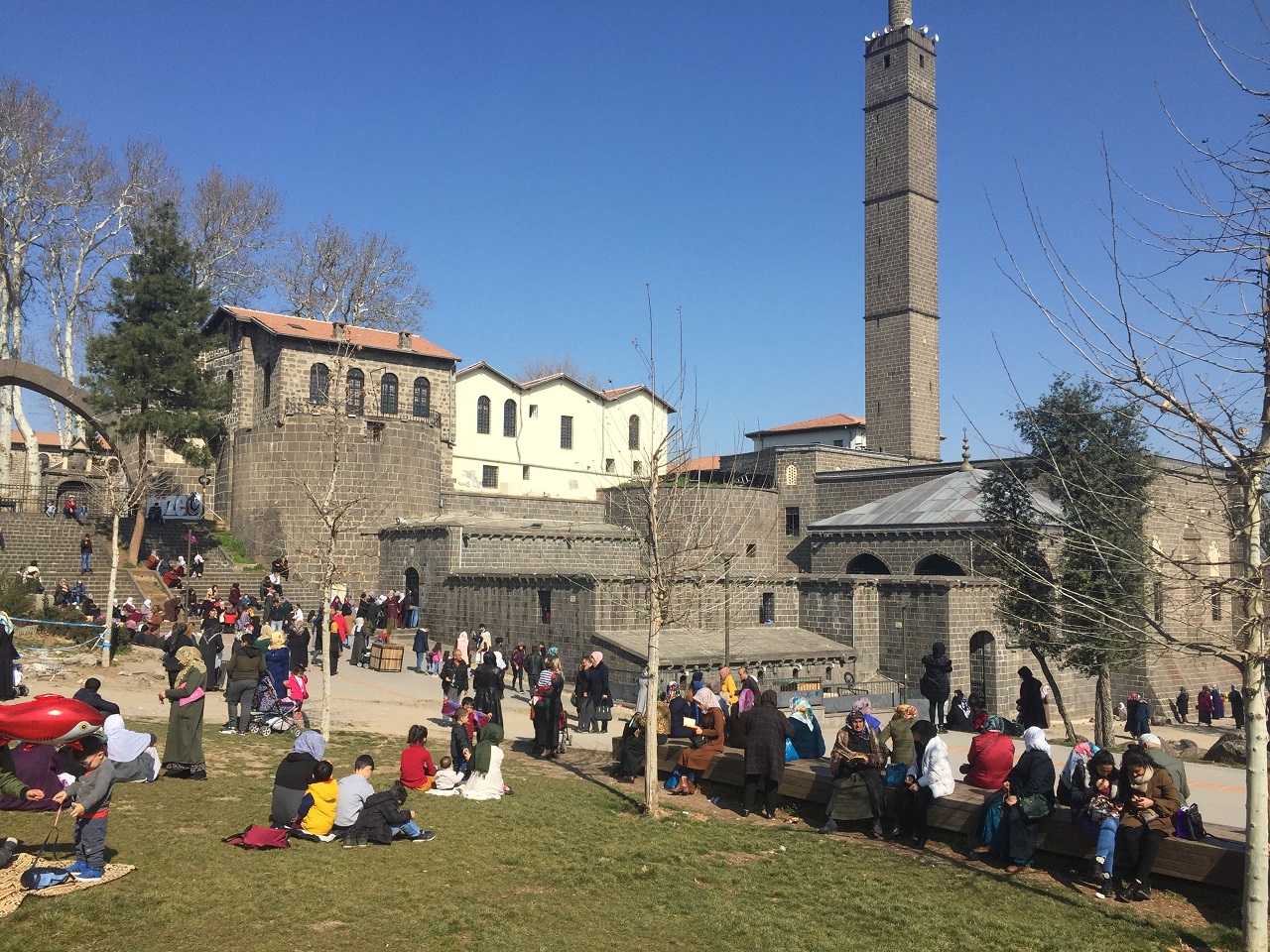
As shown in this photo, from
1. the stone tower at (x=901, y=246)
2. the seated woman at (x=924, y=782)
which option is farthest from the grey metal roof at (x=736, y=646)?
the stone tower at (x=901, y=246)

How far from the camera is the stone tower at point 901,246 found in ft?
150

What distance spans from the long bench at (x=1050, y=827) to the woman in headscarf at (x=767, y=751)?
275mm

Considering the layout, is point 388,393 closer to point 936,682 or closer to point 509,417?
point 509,417

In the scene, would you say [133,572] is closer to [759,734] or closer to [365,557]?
[365,557]

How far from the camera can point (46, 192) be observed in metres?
33.4

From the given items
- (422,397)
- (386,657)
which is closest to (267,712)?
(386,657)

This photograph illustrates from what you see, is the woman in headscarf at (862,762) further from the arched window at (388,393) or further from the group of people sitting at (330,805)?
the arched window at (388,393)

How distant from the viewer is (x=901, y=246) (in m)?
46.2

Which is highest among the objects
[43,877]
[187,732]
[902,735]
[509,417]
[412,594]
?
[509,417]

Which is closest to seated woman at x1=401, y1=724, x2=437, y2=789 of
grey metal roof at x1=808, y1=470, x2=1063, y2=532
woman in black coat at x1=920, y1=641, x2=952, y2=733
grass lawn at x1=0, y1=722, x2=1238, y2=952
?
grass lawn at x1=0, y1=722, x2=1238, y2=952

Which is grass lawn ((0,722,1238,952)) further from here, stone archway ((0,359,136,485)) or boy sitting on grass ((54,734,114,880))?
stone archway ((0,359,136,485))

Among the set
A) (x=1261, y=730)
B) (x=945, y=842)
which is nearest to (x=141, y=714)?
(x=945, y=842)

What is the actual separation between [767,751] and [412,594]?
72.3 feet

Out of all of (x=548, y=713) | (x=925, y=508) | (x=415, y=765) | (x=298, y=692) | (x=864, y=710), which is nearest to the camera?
(x=864, y=710)
